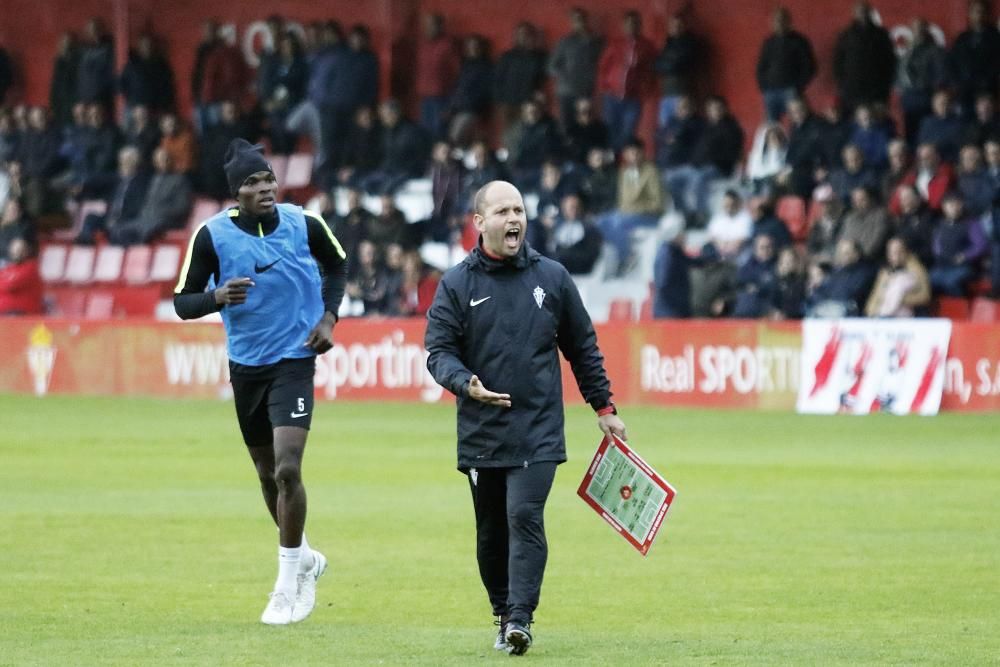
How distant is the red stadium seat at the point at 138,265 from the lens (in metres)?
33.2

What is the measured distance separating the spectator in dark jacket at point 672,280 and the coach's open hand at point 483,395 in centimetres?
1829

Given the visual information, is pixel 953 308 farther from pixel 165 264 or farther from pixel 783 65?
pixel 165 264

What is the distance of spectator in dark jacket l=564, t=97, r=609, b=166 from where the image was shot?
29.9 m

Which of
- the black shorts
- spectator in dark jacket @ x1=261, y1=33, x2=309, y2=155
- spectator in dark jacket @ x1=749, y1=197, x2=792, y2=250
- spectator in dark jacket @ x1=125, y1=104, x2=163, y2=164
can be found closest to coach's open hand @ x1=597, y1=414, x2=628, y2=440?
the black shorts

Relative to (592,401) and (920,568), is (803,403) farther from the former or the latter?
(592,401)

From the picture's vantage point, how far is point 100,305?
1302 inches

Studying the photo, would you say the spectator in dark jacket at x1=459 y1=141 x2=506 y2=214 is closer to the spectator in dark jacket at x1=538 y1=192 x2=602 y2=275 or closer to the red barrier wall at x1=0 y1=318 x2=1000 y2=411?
the spectator in dark jacket at x1=538 y1=192 x2=602 y2=275

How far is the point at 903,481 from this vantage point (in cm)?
1720

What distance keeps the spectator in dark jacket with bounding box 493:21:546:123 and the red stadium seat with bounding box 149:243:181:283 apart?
5302 mm

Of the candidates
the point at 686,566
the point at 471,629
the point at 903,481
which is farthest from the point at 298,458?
the point at 903,481

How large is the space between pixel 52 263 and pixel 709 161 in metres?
10.9

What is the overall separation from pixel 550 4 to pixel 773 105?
6.22m

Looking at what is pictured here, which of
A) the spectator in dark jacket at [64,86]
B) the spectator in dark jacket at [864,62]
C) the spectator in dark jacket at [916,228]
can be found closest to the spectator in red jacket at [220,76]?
the spectator in dark jacket at [64,86]

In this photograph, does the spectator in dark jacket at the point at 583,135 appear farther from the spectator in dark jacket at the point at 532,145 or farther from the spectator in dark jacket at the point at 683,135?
the spectator in dark jacket at the point at 683,135
